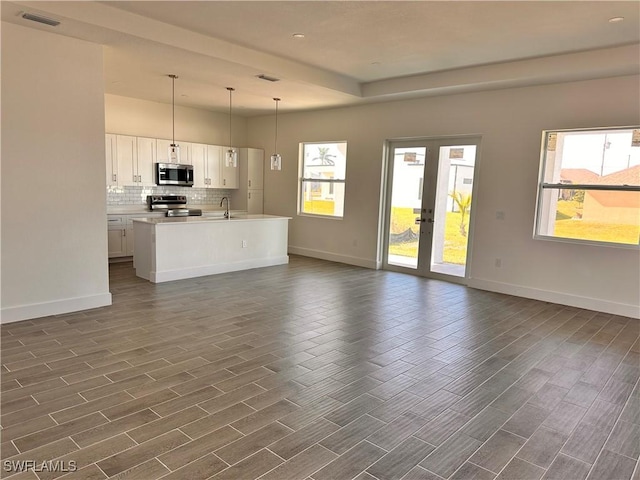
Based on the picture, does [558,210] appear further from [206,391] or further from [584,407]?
[206,391]

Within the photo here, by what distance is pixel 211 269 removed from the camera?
6.94 m

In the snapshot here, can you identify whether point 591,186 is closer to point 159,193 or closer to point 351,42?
point 351,42

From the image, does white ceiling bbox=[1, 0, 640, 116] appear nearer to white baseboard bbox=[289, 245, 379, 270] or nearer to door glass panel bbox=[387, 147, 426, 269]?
door glass panel bbox=[387, 147, 426, 269]

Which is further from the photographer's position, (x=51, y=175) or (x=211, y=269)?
(x=211, y=269)

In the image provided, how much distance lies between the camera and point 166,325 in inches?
176

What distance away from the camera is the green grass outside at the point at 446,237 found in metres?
6.91

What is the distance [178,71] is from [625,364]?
20.1ft

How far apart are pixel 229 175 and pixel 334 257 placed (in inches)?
122

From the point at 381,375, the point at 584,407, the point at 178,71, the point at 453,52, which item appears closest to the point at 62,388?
the point at 381,375

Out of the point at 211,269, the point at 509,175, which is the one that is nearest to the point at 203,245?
the point at 211,269

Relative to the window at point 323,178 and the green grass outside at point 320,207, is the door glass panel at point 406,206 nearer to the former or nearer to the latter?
the window at point 323,178

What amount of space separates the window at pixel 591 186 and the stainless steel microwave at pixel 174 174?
6.40m

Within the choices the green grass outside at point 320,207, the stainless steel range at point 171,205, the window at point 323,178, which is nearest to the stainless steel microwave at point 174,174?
the stainless steel range at point 171,205

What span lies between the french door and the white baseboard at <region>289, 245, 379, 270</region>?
322mm
